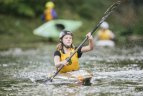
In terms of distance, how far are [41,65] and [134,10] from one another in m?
13.7

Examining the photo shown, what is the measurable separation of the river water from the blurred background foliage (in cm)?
449

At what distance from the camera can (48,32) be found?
23031 millimetres

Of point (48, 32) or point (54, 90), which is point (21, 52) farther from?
point (54, 90)

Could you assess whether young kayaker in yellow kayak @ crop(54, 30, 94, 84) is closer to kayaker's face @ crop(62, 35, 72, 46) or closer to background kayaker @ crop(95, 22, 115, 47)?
kayaker's face @ crop(62, 35, 72, 46)

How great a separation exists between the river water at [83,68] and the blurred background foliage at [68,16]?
449 cm

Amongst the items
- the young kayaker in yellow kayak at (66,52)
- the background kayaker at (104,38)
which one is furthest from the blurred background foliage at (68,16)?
the young kayaker in yellow kayak at (66,52)

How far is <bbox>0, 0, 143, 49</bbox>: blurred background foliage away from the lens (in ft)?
82.6

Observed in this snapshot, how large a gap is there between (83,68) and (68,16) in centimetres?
1331

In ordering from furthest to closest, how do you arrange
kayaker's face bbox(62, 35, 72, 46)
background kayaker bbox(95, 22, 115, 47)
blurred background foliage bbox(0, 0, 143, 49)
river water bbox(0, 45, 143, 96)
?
1. blurred background foliage bbox(0, 0, 143, 49)
2. background kayaker bbox(95, 22, 115, 47)
3. kayaker's face bbox(62, 35, 72, 46)
4. river water bbox(0, 45, 143, 96)

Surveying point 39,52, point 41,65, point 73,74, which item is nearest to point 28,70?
point 41,65

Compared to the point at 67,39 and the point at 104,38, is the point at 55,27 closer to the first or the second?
the point at 104,38

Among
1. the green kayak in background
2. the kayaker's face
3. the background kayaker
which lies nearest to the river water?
the kayaker's face

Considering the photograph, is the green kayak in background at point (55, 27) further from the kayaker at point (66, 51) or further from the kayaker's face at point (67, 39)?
the kayaker's face at point (67, 39)

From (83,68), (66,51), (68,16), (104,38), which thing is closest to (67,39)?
(66,51)
